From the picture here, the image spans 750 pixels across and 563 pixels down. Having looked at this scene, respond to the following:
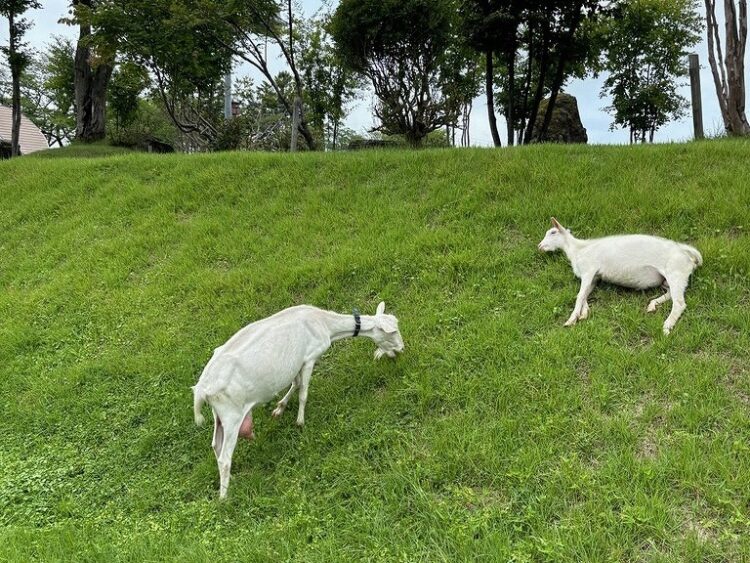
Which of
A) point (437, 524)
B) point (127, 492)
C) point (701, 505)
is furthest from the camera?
point (127, 492)

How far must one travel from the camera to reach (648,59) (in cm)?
2128

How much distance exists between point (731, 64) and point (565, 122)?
31.0 ft

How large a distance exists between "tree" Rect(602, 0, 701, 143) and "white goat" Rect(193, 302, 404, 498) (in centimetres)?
2070

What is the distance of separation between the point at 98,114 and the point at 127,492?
18.8 meters

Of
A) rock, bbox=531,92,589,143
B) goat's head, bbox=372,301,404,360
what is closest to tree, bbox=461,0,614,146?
rock, bbox=531,92,589,143

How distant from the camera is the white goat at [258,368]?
343 cm

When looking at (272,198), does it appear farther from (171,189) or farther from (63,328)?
(63,328)

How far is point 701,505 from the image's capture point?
277 cm

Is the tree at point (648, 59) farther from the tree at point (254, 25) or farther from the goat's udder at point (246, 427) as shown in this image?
the goat's udder at point (246, 427)

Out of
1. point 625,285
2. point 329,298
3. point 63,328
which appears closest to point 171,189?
point 63,328

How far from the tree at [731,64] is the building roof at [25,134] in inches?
1379

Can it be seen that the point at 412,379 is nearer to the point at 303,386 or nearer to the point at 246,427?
the point at 303,386

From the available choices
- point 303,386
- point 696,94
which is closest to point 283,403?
point 303,386

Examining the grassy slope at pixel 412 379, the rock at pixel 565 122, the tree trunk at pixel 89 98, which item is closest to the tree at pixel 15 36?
the tree trunk at pixel 89 98
